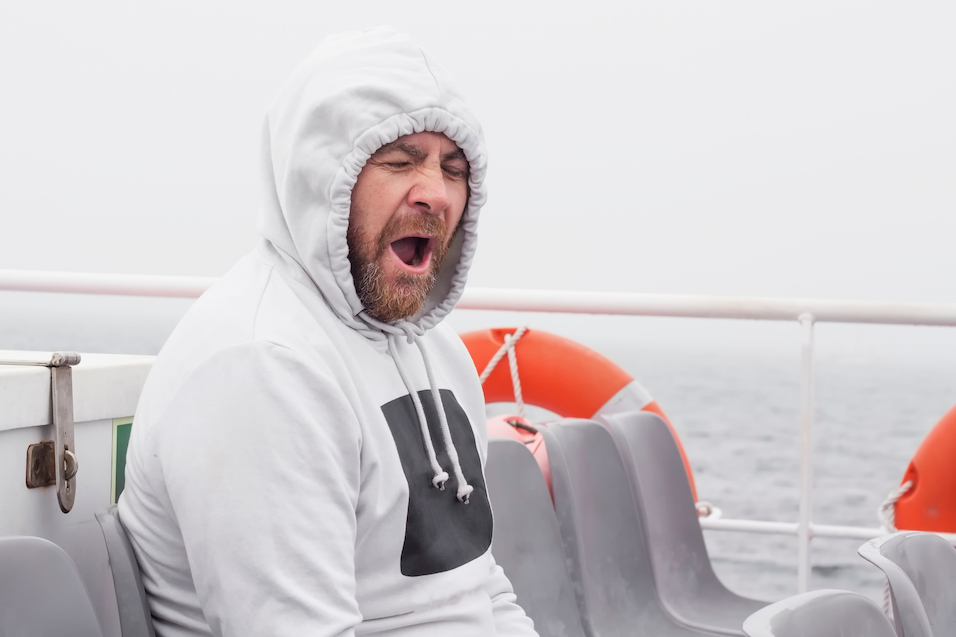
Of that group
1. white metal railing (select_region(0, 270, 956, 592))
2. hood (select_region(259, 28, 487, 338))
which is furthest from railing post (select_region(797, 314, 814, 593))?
hood (select_region(259, 28, 487, 338))

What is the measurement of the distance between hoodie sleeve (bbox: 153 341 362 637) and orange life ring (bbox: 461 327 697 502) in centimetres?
182

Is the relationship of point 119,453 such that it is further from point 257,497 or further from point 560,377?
point 560,377

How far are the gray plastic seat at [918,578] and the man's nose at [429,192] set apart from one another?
2.10 ft

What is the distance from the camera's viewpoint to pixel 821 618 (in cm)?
96

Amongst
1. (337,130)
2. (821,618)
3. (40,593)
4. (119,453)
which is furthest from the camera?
(119,453)

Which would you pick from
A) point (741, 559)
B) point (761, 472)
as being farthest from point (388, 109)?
point (761, 472)

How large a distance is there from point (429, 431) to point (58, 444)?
391 mm

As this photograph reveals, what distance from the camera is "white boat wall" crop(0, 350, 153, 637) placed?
38.9 inches

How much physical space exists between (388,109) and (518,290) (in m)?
1.56

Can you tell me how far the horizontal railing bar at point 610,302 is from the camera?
7.73 feet

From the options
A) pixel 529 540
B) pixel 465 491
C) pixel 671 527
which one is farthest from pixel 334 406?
pixel 671 527

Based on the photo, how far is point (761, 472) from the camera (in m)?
24.3

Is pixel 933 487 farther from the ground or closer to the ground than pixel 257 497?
closer to the ground

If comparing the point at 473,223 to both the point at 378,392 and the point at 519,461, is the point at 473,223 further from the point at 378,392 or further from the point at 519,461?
the point at 519,461
